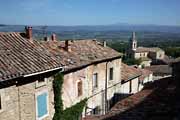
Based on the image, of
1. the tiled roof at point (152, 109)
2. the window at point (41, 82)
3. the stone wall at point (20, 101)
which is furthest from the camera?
the window at point (41, 82)

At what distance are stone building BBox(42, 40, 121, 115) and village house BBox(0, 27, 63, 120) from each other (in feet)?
8.15

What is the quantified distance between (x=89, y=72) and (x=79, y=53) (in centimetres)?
164

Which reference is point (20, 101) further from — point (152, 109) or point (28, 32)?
point (152, 109)

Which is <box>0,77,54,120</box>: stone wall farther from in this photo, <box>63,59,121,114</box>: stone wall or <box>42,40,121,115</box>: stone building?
<box>42,40,121,115</box>: stone building

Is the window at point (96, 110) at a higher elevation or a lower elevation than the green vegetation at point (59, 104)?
lower

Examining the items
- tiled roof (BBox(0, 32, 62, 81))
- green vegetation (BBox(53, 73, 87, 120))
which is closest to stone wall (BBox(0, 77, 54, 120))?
tiled roof (BBox(0, 32, 62, 81))

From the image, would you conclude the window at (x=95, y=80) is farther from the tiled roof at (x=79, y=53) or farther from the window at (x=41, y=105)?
the window at (x=41, y=105)

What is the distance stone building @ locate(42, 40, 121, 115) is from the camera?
18391 millimetres

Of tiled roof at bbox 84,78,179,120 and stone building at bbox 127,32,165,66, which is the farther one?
stone building at bbox 127,32,165,66

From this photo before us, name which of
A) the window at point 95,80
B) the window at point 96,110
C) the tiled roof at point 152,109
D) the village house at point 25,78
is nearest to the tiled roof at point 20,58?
the village house at point 25,78

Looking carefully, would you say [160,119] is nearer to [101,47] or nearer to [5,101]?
[5,101]

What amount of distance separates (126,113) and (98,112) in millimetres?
10857

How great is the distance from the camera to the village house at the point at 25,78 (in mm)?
11906

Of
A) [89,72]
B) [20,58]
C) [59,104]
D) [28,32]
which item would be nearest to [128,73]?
[89,72]
